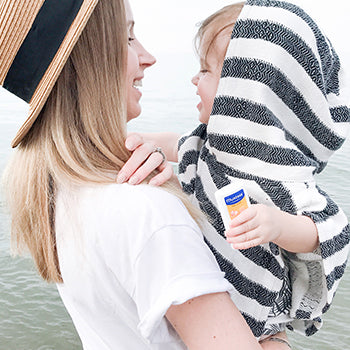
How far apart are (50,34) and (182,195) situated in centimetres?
40

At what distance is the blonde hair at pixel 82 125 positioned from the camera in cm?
106

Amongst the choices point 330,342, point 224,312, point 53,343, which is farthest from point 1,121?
point 224,312

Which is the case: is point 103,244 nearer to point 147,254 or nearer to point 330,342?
point 147,254

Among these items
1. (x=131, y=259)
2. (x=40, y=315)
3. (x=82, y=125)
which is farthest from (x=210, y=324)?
(x=40, y=315)

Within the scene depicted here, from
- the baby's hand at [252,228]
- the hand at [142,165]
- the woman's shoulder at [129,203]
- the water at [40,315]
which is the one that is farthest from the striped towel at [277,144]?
the water at [40,315]

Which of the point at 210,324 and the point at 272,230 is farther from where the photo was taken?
the point at 272,230

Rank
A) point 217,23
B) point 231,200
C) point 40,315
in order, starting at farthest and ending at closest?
1. point 40,315
2. point 217,23
3. point 231,200

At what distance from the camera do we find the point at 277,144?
1.38 metres

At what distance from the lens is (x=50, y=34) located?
1.03 meters

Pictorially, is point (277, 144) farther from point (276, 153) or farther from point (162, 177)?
point (162, 177)

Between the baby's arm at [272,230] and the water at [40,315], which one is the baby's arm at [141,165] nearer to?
the baby's arm at [272,230]

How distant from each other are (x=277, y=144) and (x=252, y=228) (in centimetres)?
28

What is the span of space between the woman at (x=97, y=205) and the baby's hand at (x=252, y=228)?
0.18m

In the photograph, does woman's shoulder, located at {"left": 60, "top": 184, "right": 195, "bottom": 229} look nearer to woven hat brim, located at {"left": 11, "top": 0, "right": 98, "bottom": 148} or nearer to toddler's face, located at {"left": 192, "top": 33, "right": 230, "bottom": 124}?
woven hat brim, located at {"left": 11, "top": 0, "right": 98, "bottom": 148}
